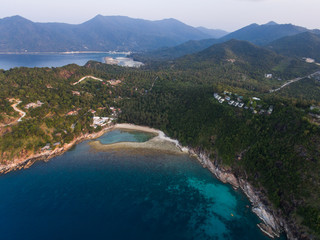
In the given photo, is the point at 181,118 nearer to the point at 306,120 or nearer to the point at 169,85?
the point at 169,85

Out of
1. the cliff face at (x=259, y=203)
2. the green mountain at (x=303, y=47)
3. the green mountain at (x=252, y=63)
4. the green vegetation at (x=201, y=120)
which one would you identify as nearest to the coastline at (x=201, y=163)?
the cliff face at (x=259, y=203)

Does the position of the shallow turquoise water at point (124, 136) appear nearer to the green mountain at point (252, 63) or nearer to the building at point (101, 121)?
the building at point (101, 121)

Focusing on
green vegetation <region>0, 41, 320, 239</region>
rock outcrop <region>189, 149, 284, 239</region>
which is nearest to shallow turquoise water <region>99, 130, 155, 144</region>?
green vegetation <region>0, 41, 320, 239</region>

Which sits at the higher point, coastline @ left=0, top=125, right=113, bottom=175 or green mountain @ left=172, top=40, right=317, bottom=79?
green mountain @ left=172, top=40, right=317, bottom=79

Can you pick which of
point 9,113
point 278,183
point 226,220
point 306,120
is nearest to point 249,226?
point 226,220

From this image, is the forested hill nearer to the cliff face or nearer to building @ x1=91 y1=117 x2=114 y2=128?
the cliff face

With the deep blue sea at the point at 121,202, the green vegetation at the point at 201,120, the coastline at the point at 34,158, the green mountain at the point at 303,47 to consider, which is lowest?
the deep blue sea at the point at 121,202
